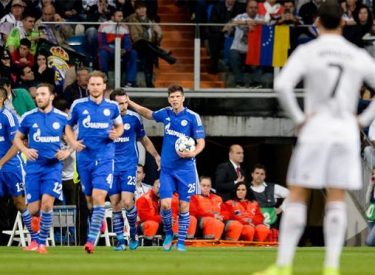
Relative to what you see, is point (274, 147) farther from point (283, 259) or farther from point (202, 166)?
point (283, 259)

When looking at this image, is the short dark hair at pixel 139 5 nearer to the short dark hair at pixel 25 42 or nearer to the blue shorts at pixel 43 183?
the short dark hair at pixel 25 42

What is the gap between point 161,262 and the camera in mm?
17953

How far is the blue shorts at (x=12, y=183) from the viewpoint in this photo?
23.3 meters

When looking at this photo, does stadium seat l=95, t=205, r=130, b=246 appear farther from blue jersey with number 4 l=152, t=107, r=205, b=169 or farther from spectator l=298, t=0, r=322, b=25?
spectator l=298, t=0, r=322, b=25

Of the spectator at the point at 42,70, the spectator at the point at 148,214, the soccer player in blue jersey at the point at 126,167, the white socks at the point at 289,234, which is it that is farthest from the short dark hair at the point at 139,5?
the white socks at the point at 289,234

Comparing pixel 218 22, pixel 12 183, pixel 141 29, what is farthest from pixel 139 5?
pixel 12 183

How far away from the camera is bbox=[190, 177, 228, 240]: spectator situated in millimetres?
26484

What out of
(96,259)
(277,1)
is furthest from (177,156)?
(277,1)

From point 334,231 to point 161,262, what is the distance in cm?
503

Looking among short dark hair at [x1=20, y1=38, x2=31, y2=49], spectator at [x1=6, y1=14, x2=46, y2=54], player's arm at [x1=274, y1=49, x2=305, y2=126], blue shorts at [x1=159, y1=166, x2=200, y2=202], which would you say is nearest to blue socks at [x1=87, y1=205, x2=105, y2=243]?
blue shorts at [x1=159, y1=166, x2=200, y2=202]

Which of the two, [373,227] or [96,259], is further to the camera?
[373,227]

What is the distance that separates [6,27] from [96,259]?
11.7 metres

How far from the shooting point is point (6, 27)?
29.3m

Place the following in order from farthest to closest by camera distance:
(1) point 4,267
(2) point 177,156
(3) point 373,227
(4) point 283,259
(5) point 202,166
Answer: (5) point 202,166, (3) point 373,227, (2) point 177,156, (1) point 4,267, (4) point 283,259
